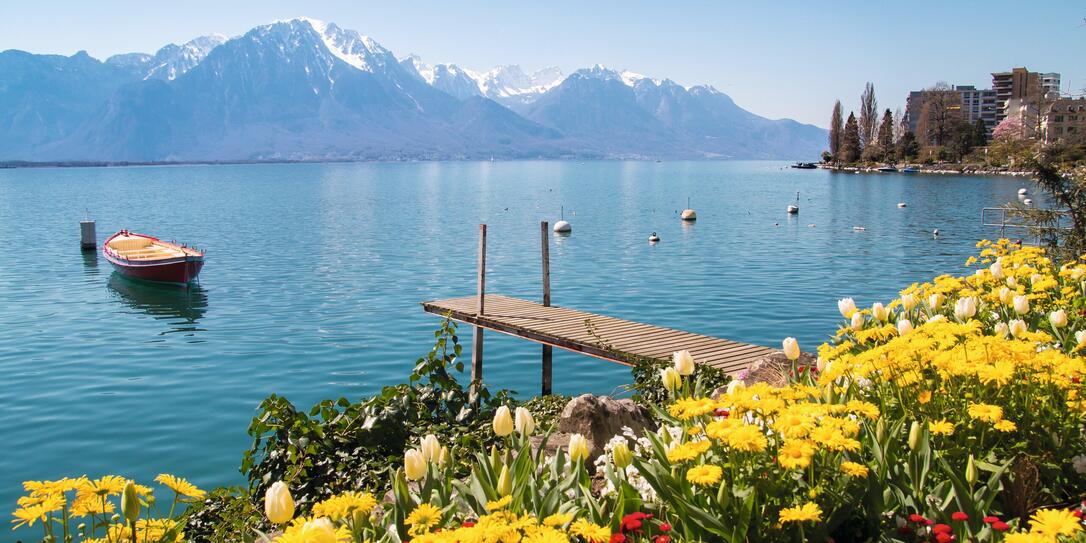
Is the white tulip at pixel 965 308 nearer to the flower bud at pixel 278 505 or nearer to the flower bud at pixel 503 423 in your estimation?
the flower bud at pixel 503 423

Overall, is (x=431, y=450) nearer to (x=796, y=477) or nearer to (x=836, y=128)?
(x=796, y=477)

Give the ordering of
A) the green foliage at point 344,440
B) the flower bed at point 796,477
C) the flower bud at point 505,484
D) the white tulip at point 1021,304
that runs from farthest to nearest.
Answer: the green foliage at point 344,440
the white tulip at point 1021,304
the flower bud at point 505,484
the flower bed at point 796,477

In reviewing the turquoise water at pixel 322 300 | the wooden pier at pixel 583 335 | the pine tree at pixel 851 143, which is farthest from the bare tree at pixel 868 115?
the wooden pier at pixel 583 335

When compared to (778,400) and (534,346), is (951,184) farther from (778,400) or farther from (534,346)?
(778,400)

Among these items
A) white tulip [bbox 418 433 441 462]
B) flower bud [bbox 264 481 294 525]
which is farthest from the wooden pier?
flower bud [bbox 264 481 294 525]

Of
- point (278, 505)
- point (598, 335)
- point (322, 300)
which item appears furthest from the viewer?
point (322, 300)

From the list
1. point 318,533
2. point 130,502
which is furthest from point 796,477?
point 130,502

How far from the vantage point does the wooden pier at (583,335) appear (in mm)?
14414

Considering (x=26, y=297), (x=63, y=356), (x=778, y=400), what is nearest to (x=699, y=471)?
(x=778, y=400)

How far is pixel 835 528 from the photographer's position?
164 inches

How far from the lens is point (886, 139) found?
15400 centimetres

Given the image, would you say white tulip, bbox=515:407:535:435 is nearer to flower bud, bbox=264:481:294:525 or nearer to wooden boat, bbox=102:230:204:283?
flower bud, bbox=264:481:294:525

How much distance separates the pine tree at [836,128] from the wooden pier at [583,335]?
15983 cm

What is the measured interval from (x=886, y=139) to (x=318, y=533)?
163956mm
